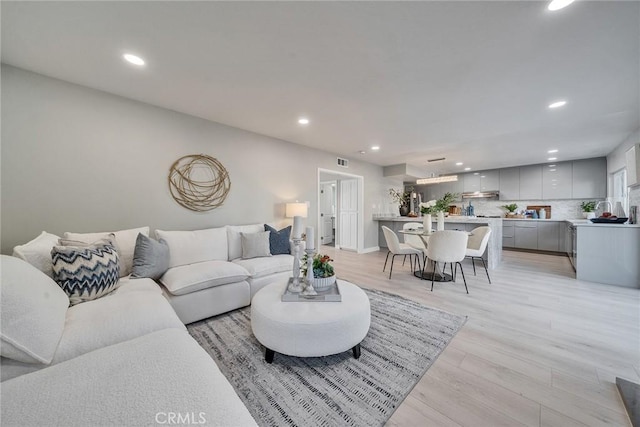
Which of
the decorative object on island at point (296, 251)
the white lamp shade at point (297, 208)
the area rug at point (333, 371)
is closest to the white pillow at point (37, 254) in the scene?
the area rug at point (333, 371)

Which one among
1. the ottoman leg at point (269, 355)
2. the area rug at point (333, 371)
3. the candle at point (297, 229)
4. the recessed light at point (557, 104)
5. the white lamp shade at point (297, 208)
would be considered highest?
the recessed light at point (557, 104)

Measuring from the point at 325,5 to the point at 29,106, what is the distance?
2.82m

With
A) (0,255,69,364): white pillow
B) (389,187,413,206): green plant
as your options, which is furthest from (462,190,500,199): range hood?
(0,255,69,364): white pillow

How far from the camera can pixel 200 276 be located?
2275 mm

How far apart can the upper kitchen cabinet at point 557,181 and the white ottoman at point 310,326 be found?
728 cm

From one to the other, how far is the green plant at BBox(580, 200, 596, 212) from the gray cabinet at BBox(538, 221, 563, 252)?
0.59 metres

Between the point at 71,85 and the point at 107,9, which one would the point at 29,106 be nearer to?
the point at 71,85

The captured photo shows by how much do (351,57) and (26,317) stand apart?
2.51 metres

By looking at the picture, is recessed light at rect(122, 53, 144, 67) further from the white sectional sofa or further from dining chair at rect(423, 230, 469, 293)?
dining chair at rect(423, 230, 469, 293)

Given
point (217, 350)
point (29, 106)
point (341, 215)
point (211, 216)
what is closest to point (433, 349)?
point (217, 350)

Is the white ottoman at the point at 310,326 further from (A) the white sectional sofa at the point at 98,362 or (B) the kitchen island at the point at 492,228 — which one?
(B) the kitchen island at the point at 492,228

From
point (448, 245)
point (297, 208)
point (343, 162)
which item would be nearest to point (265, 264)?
point (297, 208)

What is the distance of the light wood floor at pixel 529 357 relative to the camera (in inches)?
51.4

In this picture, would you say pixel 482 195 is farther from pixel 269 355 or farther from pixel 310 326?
pixel 269 355
